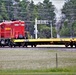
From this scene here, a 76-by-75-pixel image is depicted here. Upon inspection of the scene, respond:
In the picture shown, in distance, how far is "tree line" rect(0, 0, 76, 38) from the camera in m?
91.6

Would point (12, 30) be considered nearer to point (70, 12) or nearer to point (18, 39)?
point (18, 39)

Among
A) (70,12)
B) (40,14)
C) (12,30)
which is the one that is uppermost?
(70,12)

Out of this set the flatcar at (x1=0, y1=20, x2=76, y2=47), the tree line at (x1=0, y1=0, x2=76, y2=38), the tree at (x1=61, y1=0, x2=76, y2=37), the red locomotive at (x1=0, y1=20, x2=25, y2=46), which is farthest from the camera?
the tree at (x1=61, y1=0, x2=76, y2=37)

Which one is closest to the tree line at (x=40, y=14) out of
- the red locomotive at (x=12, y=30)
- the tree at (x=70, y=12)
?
the tree at (x=70, y=12)

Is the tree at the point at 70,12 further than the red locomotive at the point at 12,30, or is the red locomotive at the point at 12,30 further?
the tree at the point at 70,12

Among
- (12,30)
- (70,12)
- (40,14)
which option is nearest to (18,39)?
(12,30)

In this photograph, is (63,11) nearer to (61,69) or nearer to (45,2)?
(45,2)

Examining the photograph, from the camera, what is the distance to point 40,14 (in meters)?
97.4

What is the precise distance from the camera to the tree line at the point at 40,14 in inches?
3605

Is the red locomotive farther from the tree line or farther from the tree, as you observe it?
the tree

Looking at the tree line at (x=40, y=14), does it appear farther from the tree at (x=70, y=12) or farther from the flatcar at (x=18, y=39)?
the flatcar at (x=18, y=39)

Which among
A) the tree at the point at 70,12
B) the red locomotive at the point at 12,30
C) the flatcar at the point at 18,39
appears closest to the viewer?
the flatcar at the point at 18,39

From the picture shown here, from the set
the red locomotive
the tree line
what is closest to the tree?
the tree line

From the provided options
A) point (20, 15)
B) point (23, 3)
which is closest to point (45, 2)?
point (23, 3)
